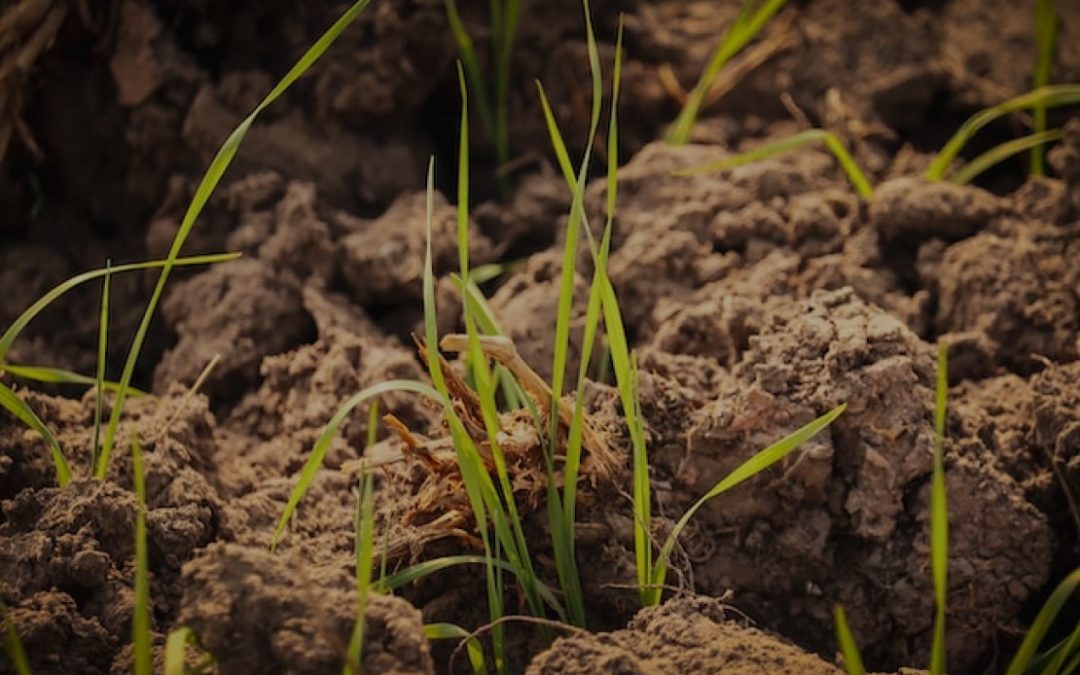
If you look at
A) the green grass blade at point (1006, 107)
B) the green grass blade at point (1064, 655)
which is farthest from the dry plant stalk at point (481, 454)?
the green grass blade at point (1006, 107)

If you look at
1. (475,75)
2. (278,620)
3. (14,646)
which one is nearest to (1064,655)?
(278,620)

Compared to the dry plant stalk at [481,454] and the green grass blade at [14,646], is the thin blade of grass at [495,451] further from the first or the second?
the green grass blade at [14,646]

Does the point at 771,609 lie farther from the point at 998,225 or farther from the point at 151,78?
the point at 151,78

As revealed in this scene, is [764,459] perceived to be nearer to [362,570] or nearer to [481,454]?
[481,454]

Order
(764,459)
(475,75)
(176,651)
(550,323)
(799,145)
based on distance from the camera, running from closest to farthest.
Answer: (176,651), (764,459), (550,323), (799,145), (475,75)

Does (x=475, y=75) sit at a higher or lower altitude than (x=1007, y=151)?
higher

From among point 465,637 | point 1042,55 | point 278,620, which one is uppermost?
point 1042,55
